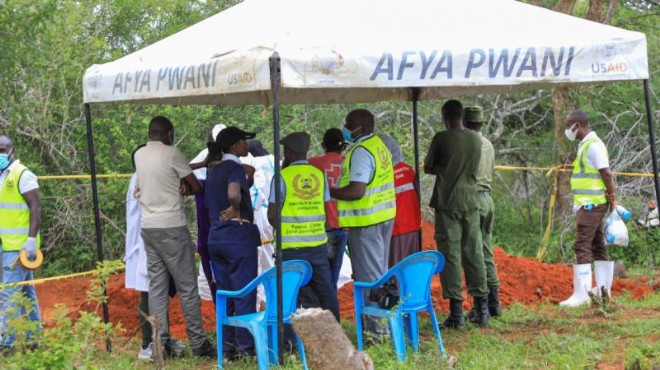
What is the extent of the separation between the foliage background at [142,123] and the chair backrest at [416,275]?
17.7 ft

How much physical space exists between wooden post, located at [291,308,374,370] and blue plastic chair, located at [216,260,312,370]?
35.1 inches

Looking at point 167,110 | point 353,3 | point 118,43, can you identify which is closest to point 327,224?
point 353,3

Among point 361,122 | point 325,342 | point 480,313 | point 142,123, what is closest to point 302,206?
point 361,122

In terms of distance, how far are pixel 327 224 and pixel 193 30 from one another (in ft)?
6.11

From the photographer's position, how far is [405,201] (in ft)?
28.0

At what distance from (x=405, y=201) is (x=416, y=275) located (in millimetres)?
1509

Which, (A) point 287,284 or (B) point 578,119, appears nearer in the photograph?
(A) point 287,284

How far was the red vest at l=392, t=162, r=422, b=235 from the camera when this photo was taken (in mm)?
8430

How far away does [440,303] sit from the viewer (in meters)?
9.77

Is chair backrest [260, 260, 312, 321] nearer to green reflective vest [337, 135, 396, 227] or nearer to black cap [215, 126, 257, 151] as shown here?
green reflective vest [337, 135, 396, 227]

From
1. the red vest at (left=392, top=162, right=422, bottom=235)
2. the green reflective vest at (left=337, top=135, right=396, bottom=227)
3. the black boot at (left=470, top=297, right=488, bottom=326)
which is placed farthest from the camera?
the black boot at (left=470, top=297, right=488, bottom=326)

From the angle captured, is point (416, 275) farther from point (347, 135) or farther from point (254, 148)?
point (254, 148)

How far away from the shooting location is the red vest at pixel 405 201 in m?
8.43

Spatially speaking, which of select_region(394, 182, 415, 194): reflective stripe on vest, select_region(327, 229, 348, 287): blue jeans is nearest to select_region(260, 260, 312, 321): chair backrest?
select_region(327, 229, 348, 287): blue jeans
